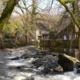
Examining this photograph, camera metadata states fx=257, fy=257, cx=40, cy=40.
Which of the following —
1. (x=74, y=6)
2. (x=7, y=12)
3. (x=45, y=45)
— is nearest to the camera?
(x=7, y=12)

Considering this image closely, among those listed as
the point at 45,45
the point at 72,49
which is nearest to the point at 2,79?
the point at 72,49

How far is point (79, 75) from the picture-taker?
51.4ft

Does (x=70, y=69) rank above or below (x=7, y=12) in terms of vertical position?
below

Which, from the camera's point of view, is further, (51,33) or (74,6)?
(51,33)

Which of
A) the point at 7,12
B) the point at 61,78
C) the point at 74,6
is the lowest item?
the point at 61,78

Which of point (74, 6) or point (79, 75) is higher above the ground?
point (74, 6)

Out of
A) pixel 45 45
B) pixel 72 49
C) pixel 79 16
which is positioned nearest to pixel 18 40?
pixel 45 45

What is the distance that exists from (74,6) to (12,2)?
12496 millimetres

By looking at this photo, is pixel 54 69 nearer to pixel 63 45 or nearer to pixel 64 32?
pixel 63 45

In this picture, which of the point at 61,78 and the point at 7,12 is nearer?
the point at 7,12

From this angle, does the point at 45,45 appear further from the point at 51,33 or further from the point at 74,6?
the point at 74,6

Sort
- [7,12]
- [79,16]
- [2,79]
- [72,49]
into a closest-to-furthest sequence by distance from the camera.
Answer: [7,12] → [2,79] → [79,16] → [72,49]

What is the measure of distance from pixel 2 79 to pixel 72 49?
68.0ft

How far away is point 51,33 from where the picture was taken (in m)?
55.4
